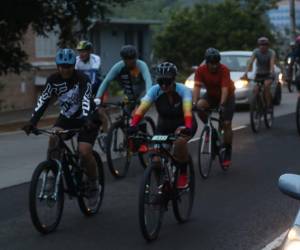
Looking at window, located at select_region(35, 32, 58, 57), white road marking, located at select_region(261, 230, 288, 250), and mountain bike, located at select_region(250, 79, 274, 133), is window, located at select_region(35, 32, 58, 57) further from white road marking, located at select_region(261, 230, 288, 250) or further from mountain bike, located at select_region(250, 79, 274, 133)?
white road marking, located at select_region(261, 230, 288, 250)

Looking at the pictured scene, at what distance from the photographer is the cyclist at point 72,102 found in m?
7.26

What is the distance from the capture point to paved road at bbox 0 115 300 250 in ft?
22.5

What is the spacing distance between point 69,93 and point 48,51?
88.7 feet

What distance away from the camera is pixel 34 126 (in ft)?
23.3

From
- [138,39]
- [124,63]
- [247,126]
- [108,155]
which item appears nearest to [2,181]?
[108,155]

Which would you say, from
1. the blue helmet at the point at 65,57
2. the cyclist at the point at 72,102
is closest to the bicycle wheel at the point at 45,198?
the cyclist at the point at 72,102

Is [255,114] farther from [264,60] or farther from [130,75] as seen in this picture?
[130,75]

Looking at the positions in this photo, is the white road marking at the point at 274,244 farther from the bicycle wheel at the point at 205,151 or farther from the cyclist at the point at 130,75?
the cyclist at the point at 130,75

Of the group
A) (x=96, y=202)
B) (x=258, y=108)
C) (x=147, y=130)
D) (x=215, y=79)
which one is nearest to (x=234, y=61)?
(x=258, y=108)

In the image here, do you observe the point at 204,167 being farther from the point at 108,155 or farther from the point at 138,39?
the point at 138,39

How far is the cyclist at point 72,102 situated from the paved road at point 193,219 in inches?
25.0

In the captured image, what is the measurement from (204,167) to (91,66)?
10.2ft

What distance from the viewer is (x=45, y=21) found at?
68.2 ft

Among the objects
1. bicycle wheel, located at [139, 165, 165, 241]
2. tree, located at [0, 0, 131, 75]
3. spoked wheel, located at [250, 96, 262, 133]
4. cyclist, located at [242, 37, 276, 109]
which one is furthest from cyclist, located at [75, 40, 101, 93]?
tree, located at [0, 0, 131, 75]
